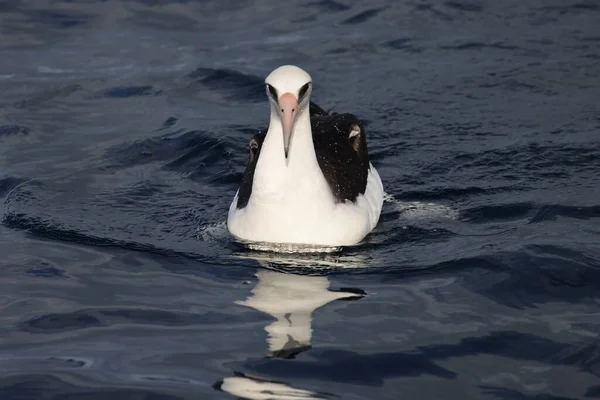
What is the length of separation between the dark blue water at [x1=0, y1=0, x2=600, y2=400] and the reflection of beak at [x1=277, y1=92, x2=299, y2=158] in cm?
108

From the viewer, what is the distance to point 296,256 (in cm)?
939

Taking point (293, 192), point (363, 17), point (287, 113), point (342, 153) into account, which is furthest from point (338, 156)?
point (363, 17)

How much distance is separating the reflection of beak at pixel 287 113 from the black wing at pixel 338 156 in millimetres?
1124

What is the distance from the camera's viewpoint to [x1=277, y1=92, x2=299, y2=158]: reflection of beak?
880cm

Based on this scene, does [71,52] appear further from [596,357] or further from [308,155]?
[596,357]

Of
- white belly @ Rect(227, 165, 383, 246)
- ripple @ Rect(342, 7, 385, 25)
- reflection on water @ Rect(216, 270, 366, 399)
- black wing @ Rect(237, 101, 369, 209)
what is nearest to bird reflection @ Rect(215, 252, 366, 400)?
reflection on water @ Rect(216, 270, 366, 399)

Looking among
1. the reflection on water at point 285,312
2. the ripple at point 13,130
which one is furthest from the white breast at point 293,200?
the ripple at point 13,130

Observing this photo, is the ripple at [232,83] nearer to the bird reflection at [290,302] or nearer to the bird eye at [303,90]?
the bird eye at [303,90]

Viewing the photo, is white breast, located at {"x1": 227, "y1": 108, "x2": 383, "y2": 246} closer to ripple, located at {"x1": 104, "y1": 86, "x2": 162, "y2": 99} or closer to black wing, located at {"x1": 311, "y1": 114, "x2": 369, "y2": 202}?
black wing, located at {"x1": 311, "y1": 114, "x2": 369, "y2": 202}

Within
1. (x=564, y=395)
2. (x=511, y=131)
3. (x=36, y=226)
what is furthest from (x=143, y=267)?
(x=511, y=131)

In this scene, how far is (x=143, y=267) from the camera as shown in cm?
929

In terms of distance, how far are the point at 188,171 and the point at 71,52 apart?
564 cm

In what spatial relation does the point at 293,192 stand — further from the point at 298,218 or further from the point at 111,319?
the point at 111,319

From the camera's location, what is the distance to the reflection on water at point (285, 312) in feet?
22.4
